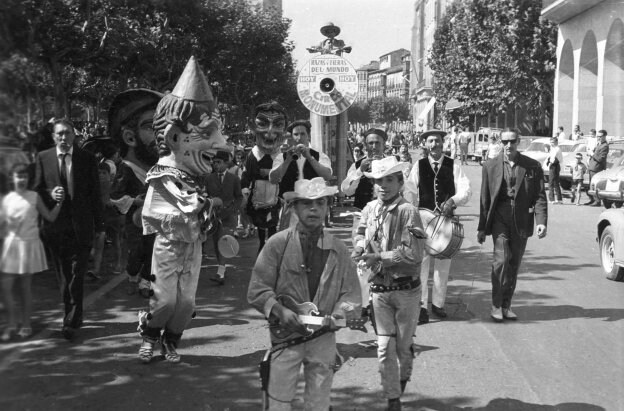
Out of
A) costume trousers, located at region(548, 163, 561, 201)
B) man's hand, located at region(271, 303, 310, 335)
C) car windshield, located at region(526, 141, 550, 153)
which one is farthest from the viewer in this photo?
car windshield, located at region(526, 141, 550, 153)

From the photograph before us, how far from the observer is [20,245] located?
1123 millimetres

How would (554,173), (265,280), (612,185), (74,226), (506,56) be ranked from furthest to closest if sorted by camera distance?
(506,56)
(554,173)
(612,185)
(74,226)
(265,280)

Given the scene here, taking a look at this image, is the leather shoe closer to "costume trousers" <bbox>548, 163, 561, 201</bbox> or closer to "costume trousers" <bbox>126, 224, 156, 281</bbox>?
"costume trousers" <bbox>126, 224, 156, 281</bbox>

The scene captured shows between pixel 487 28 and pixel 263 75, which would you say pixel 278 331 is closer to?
pixel 487 28

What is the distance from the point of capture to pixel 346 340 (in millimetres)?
6805

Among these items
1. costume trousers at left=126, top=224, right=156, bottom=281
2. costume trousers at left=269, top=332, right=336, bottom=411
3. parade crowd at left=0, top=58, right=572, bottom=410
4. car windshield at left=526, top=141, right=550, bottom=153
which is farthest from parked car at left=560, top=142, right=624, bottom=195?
costume trousers at left=269, top=332, right=336, bottom=411

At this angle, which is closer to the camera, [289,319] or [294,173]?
[289,319]

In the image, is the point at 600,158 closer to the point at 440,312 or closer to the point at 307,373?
the point at 440,312

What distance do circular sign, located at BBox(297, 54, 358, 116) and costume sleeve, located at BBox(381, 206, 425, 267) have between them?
6498 millimetres

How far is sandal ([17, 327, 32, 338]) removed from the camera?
1179 millimetres

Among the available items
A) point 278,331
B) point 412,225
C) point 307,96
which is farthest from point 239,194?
point 278,331

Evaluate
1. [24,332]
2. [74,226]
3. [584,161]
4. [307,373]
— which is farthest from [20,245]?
[584,161]

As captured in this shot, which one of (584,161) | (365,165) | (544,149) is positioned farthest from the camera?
(544,149)

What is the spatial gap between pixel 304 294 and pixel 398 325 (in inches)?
46.9
